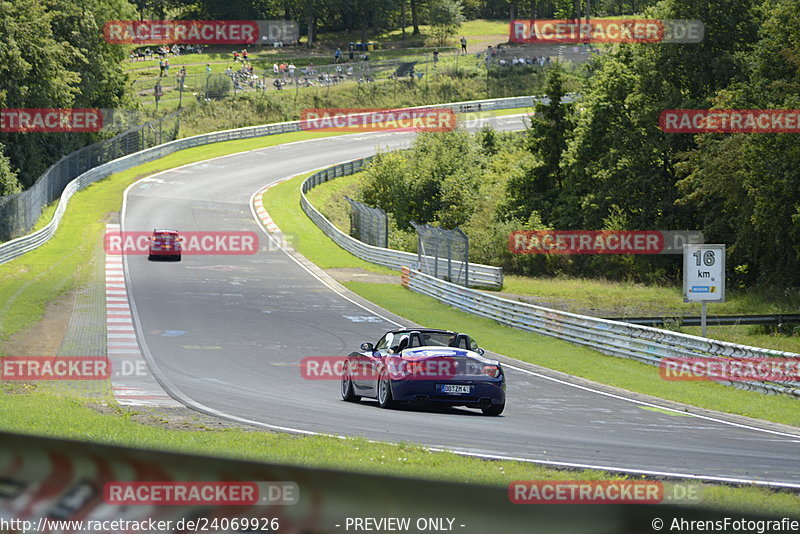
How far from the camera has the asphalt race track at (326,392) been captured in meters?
11.9

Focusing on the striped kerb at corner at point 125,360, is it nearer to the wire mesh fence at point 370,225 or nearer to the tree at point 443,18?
the wire mesh fence at point 370,225

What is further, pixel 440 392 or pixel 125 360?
pixel 125 360

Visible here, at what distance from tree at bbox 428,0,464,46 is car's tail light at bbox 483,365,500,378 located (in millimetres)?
110027

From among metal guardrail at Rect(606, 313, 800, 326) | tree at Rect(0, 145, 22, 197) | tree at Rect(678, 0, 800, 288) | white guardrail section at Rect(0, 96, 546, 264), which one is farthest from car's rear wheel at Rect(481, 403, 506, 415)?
tree at Rect(0, 145, 22, 197)

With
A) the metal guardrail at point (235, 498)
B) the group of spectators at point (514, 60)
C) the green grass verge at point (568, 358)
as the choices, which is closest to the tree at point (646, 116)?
the green grass verge at point (568, 358)

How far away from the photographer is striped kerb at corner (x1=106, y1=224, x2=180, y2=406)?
16.7 meters

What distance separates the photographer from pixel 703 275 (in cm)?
2336

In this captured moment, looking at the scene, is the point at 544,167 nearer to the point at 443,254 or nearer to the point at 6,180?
the point at 443,254

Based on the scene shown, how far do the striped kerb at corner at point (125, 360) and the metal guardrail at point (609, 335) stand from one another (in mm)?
11569

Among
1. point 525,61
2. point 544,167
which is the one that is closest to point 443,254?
point 544,167

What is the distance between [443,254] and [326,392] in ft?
71.1

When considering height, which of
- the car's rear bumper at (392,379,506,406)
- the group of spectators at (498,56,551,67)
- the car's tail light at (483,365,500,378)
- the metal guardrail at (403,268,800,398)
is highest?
the group of spectators at (498,56,551,67)

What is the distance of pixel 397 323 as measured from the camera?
30.4 metres

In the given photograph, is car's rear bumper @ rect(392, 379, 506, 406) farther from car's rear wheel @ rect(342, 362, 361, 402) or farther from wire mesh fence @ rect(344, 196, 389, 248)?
wire mesh fence @ rect(344, 196, 389, 248)
